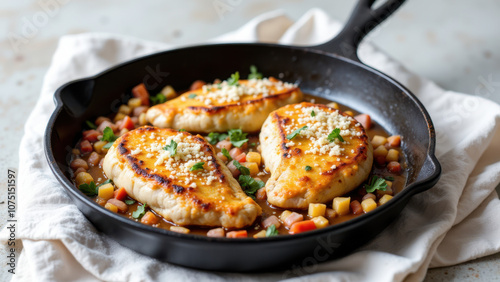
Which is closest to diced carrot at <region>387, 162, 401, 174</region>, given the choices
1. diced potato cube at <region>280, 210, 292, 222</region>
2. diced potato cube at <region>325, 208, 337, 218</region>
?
diced potato cube at <region>325, 208, 337, 218</region>

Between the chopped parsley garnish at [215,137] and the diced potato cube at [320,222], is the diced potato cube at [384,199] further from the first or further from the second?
the chopped parsley garnish at [215,137]

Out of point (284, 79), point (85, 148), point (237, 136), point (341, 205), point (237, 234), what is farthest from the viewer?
point (284, 79)

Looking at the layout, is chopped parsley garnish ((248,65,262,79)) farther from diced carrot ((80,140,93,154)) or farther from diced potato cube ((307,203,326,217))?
diced potato cube ((307,203,326,217))

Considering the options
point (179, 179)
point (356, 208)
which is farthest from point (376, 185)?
point (179, 179)

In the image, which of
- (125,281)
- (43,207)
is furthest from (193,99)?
(125,281)

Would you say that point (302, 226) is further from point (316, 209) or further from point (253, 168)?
point (253, 168)

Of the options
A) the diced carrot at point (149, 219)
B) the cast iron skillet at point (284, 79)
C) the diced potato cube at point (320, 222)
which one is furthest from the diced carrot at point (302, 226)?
the diced carrot at point (149, 219)
